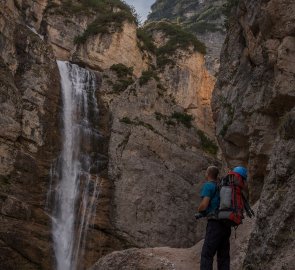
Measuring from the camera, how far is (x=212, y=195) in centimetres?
684

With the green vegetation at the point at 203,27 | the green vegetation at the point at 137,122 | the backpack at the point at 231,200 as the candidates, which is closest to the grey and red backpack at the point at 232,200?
the backpack at the point at 231,200

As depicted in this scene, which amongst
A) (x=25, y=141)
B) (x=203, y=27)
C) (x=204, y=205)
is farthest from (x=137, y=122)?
(x=203, y=27)

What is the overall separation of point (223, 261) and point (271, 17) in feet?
30.6

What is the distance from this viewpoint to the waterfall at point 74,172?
21188 mm

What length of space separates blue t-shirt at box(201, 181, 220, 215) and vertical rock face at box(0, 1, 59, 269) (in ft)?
47.6

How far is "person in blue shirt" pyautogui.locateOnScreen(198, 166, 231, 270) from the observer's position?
671cm

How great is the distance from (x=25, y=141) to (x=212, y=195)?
1751 cm

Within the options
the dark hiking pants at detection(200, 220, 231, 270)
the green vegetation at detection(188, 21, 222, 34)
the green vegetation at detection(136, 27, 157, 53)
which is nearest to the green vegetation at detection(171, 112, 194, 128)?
the green vegetation at detection(136, 27, 157, 53)

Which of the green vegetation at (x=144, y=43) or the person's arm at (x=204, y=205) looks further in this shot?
the green vegetation at (x=144, y=43)

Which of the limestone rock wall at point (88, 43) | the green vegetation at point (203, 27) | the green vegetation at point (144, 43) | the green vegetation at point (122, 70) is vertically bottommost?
the green vegetation at point (122, 70)

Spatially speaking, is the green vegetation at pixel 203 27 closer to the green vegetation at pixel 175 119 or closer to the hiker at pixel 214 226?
the green vegetation at pixel 175 119

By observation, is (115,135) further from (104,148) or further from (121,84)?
Result: (121,84)

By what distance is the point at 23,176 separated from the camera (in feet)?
71.5

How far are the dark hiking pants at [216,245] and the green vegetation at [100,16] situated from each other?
28.8 m
